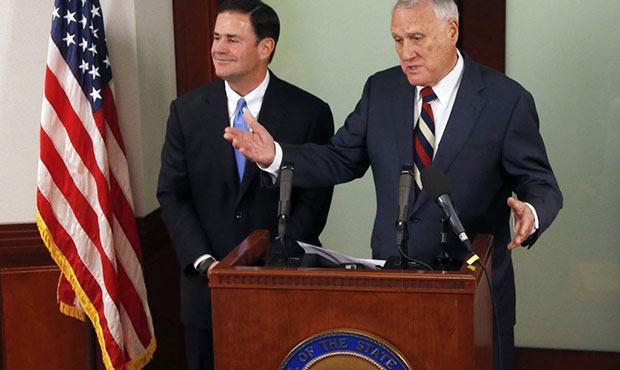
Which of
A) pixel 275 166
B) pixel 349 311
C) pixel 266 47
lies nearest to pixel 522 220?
pixel 349 311

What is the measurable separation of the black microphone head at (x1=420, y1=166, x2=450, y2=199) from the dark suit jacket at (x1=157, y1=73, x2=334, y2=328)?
1278 mm

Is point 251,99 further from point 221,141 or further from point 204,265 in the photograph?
point 204,265

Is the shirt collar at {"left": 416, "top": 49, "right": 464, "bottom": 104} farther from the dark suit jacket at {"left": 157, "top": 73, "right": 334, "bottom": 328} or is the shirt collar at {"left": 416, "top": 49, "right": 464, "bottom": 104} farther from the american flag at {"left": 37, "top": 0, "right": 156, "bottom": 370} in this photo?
the american flag at {"left": 37, "top": 0, "right": 156, "bottom": 370}

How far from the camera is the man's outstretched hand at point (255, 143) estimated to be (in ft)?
10.1

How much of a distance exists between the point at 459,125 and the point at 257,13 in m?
1.12

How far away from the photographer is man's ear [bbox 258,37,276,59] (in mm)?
3814

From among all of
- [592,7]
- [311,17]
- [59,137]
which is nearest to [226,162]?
[59,137]

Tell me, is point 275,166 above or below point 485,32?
below

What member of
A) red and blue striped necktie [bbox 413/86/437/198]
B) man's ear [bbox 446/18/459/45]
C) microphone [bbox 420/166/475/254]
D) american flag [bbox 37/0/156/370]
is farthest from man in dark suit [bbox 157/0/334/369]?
microphone [bbox 420/166/475/254]

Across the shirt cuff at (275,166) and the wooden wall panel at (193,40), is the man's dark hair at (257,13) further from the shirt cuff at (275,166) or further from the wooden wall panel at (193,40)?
the wooden wall panel at (193,40)

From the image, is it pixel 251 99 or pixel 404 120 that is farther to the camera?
pixel 251 99

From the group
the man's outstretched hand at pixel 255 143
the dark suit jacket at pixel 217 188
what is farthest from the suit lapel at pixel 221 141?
the man's outstretched hand at pixel 255 143

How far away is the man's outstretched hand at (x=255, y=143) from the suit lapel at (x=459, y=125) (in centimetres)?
53

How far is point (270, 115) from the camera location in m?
3.78
